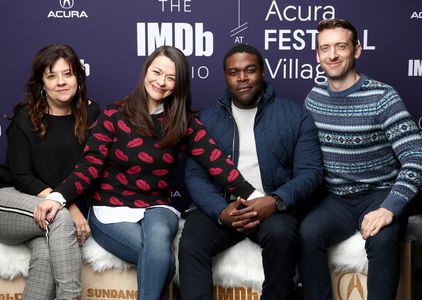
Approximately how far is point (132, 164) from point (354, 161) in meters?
0.81

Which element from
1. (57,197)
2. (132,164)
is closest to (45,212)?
(57,197)

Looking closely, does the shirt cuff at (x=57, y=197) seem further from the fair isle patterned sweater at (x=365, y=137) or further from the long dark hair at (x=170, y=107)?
the fair isle patterned sweater at (x=365, y=137)

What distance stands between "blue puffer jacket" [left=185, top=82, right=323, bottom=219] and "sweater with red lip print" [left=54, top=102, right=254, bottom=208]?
7cm

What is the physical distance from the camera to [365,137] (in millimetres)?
2426

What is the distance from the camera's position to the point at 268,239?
2.27 metres

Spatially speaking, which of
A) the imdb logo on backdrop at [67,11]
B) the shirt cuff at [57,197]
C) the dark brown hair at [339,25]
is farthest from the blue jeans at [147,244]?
the imdb logo on backdrop at [67,11]

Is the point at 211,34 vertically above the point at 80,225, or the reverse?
the point at 211,34

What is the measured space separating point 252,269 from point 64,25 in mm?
1489

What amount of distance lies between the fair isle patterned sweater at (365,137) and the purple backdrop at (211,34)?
622mm

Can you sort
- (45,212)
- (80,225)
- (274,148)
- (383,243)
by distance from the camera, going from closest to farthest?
(383,243), (45,212), (80,225), (274,148)

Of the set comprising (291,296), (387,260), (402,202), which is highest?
(402,202)

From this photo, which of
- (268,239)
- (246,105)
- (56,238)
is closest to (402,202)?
(268,239)

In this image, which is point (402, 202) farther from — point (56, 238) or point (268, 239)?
point (56, 238)

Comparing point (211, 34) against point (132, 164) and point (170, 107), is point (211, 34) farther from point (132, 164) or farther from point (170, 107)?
point (132, 164)
